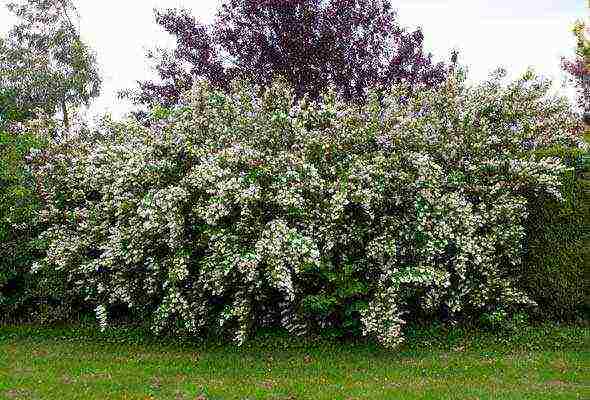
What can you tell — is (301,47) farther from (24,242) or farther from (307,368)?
(307,368)

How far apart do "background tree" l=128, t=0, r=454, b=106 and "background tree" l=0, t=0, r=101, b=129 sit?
11074 mm

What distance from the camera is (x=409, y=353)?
9039 millimetres

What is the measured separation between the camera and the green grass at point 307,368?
7.46 m

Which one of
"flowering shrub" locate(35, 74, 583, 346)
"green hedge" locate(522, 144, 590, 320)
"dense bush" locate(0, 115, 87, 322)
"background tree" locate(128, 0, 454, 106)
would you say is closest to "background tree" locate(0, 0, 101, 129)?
"background tree" locate(128, 0, 454, 106)

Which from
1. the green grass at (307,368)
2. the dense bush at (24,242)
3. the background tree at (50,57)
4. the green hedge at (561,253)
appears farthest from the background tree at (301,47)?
the background tree at (50,57)

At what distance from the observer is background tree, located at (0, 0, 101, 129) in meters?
27.0

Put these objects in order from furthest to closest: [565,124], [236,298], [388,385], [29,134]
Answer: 1. [29,134]
2. [565,124]
3. [236,298]
4. [388,385]

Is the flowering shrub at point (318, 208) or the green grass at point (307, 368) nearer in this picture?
the green grass at point (307, 368)

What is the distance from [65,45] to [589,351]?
84.6ft

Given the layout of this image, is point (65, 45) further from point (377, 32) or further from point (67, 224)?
point (67, 224)

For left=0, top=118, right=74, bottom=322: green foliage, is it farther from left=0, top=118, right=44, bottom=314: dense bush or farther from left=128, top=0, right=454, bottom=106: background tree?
left=128, top=0, right=454, bottom=106: background tree

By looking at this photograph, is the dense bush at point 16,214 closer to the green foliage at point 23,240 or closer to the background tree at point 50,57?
the green foliage at point 23,240

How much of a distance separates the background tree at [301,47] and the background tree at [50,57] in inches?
436

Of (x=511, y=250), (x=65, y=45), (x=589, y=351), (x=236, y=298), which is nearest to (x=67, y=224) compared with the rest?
(x=236, y=298)
